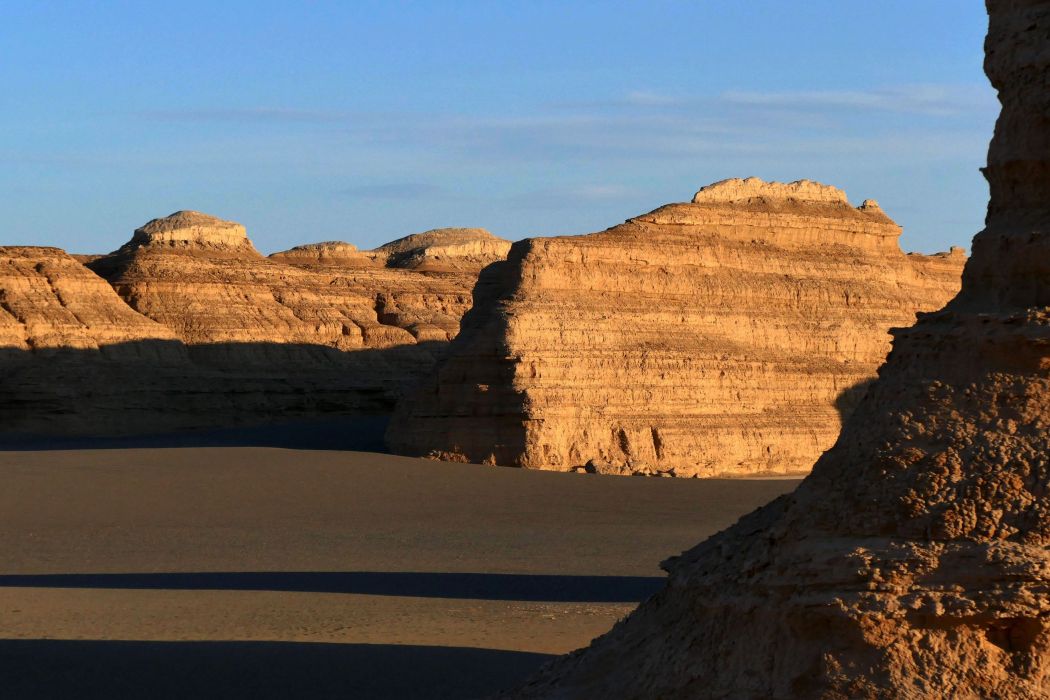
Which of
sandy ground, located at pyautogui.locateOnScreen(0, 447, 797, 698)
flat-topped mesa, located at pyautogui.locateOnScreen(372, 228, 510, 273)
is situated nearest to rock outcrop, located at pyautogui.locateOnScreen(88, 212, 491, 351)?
flat-topped mesa, located at pyautogui.locateOnScreen(372, 228, 510, 273)

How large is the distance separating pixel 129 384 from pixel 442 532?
2314 cm

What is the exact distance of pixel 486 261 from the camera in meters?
75.3

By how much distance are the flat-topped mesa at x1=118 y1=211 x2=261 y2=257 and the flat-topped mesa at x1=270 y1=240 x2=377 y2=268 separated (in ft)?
18.5

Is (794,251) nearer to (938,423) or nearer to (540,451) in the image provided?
(540,451)

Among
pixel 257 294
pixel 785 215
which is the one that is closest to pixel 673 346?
pixel 785 215

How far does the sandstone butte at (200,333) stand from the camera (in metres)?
42.8

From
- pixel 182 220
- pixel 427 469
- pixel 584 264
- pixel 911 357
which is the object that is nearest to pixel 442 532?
pixel 427 469

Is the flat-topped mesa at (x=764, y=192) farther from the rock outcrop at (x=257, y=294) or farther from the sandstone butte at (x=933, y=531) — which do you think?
the sandstone butte at (x=933, y=531)

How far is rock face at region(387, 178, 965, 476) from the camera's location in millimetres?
30141

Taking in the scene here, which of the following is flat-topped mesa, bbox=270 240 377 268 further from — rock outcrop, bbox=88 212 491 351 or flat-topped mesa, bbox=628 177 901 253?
flat-topped mesa, bbox=628 177 901 253

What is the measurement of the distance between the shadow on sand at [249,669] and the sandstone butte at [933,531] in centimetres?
287

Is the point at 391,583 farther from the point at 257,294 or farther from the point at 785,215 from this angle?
the point at 257,294

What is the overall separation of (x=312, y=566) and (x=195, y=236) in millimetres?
40033

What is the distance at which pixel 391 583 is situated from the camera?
53.8ft
